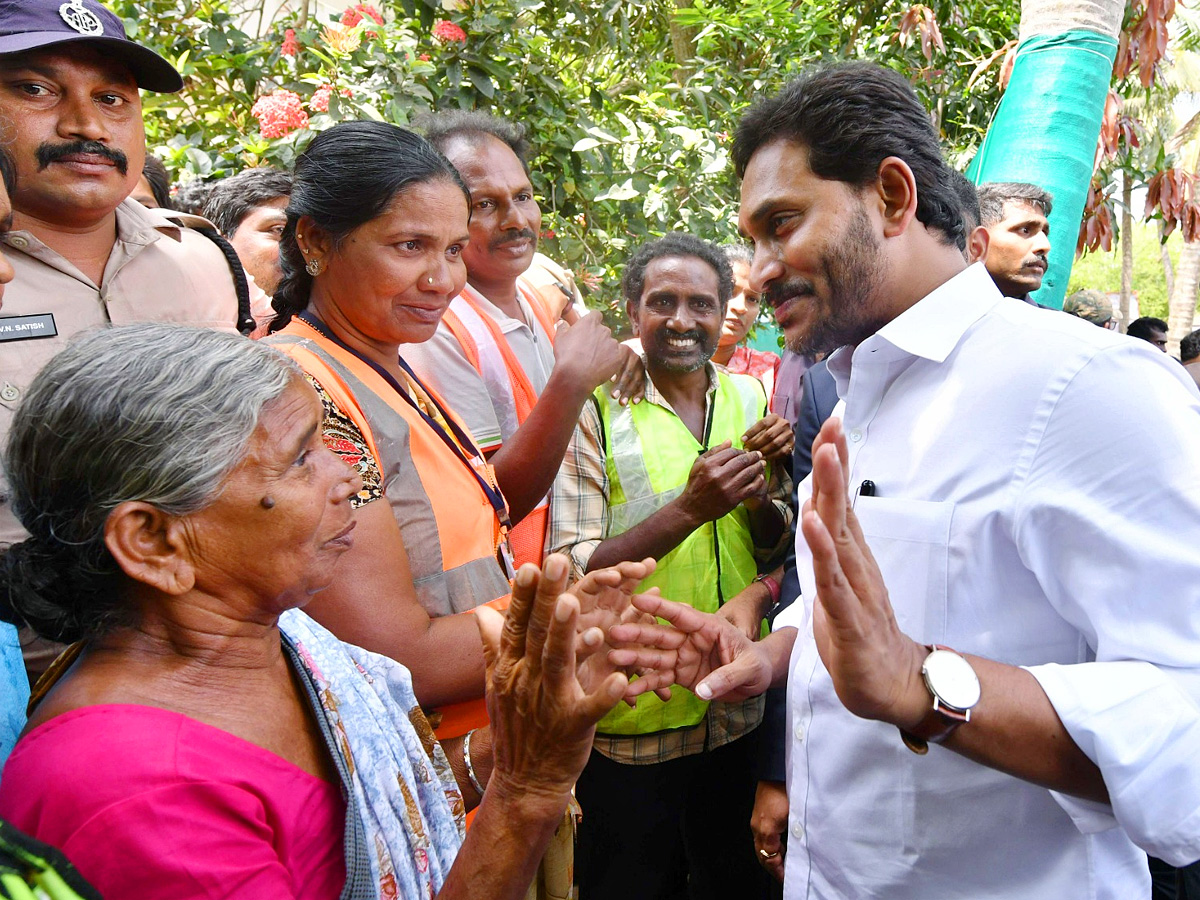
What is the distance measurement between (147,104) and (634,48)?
3574mm

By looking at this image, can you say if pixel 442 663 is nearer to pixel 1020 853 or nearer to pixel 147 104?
pixel 1020 853

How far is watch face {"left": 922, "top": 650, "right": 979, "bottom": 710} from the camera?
1.28 m

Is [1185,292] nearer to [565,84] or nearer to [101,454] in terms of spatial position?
[565,84]

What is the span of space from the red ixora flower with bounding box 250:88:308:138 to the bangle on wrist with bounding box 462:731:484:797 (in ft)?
9.84

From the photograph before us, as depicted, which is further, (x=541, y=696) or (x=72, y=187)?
(x=72, y=187)

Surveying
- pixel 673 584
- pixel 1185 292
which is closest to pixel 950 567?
pixel 673 584

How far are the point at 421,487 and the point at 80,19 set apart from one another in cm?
135

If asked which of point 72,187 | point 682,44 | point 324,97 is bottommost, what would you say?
point 72,187

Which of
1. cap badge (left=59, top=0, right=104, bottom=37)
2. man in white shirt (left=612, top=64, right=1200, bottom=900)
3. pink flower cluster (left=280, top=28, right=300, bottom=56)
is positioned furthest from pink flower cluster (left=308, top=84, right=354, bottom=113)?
Result: man in white shirt (left=612, top=64, right=1200, bottom=900)

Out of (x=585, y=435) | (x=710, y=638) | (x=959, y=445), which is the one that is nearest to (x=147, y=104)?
(x=585, y=435)

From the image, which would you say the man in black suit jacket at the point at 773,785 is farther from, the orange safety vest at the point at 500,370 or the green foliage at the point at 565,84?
the green foliage at the point at 565,84

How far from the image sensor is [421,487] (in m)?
1.88

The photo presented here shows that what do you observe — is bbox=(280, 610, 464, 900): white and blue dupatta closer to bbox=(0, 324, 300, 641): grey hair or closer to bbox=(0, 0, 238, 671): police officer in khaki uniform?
bbox=(0, 324, 300, 641): grey hair

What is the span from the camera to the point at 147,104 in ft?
14.5
